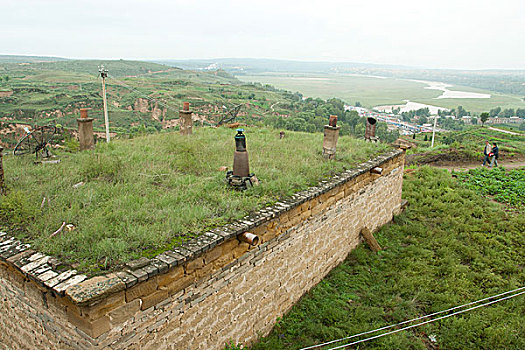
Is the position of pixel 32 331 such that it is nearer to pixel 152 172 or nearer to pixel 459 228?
pixel 152 172

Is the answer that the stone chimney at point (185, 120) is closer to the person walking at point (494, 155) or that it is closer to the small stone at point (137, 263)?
the small stone at point (137, 263)

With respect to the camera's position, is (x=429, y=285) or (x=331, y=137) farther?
(x=331, y=137)

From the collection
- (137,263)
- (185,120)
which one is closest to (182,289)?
(137,263)

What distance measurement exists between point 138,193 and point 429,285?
6.42 metres

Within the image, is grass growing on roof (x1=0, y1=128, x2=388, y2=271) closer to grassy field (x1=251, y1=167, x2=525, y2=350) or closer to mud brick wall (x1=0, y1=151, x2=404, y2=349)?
mud brick wall (x1=0, y1=151, x2=404, y2=349)

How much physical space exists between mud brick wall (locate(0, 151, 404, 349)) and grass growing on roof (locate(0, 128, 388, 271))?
0.30m

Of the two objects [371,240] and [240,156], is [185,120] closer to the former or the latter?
[240,156]

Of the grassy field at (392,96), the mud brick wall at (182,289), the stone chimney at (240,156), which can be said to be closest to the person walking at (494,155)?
the mud brick wall at (182,289)

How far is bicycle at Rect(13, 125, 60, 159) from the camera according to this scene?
7.73 meters

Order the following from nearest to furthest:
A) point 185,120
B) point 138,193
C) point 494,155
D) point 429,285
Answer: point 138,193 < point 429,285 < point 185,120 < point 494,155

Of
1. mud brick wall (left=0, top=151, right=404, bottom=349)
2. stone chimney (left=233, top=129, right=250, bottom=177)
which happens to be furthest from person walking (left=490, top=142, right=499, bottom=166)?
stone chimney (left=233, top=129, right=250, bottom=177)

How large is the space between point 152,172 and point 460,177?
42.3ft

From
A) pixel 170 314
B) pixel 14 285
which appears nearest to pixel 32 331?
pixel 14 285

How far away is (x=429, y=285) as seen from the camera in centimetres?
722
